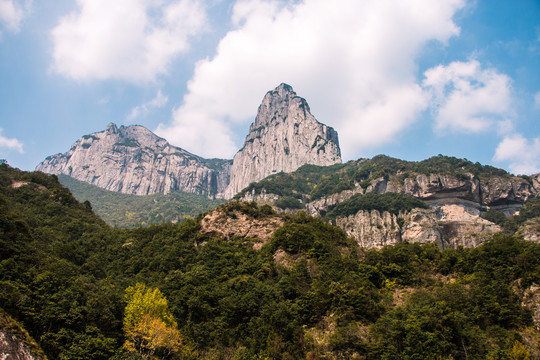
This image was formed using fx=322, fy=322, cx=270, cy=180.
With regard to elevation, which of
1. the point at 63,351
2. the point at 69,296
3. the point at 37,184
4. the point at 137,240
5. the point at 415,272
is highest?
the point at 37,184

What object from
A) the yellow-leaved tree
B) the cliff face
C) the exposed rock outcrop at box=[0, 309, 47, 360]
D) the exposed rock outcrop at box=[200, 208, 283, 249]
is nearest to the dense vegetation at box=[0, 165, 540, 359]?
the yellow-leaved tree

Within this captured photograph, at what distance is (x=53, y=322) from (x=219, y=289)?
1792 centimetres

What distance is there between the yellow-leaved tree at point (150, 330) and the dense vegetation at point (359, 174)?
9794 centimetres

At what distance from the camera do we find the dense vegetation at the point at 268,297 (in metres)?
28.9

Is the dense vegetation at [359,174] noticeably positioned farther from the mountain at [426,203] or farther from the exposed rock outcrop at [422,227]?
the exposed rock outcrop at [422,227]

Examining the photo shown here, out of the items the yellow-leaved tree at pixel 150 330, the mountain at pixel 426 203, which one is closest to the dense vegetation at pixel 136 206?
the mountain at pixel 426 203

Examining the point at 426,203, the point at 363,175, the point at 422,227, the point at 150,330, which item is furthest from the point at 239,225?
the point at 363,175

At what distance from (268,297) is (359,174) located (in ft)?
321

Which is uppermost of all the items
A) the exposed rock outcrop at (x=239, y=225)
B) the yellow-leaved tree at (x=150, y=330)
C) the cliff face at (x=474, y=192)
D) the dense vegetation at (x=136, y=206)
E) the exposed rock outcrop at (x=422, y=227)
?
the dense vegetation at (x=136, y=206)

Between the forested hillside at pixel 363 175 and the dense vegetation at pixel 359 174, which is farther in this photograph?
the dense vegetation at pixel 359 174

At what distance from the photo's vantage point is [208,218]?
6216 centimetres

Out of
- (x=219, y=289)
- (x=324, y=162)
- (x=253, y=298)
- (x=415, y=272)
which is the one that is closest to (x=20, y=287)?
(x=219, y=289)

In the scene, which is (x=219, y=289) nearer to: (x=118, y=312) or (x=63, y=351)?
(x=118, y=312)

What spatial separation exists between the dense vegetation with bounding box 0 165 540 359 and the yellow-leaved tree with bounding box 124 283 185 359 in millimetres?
126
